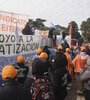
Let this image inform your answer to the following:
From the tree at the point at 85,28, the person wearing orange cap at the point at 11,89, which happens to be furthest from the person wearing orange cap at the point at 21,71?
the tree at the point at 85,28

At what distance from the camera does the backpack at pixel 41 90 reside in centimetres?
276

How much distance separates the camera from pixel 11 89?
1.97m

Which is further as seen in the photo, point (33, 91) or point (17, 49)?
point (17, 49)

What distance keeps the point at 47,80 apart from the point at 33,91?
0.33 m

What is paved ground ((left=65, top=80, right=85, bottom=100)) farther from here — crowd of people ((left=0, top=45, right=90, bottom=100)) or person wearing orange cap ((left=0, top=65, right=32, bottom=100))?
person wearing orange cap ((left=0, top=65, right=32, bottom=100))

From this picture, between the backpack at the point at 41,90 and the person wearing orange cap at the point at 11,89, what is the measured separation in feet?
2.27

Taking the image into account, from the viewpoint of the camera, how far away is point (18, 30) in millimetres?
5922

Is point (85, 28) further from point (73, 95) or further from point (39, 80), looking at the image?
point (39, 80)

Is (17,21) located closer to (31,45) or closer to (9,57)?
(31,45)

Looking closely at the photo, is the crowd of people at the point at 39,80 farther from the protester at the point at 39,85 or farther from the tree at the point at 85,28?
the tree at the point at 85,28

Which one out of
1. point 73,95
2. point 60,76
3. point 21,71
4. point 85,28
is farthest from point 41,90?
point 85,28

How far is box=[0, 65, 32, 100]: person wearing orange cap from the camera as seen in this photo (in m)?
1.95

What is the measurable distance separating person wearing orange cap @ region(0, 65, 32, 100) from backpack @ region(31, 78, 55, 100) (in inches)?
27.2

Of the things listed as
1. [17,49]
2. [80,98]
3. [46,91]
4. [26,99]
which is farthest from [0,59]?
[80,98]
